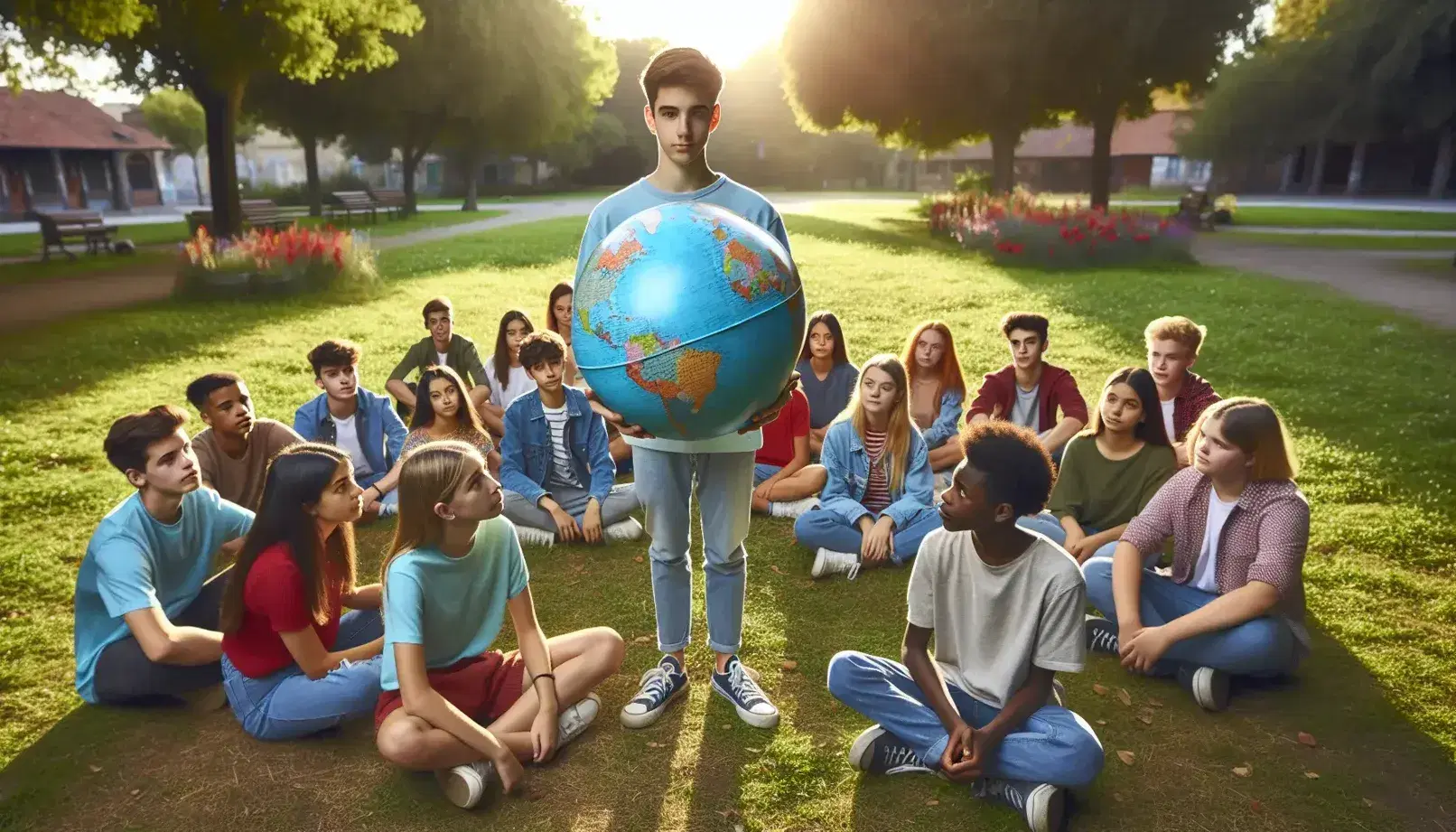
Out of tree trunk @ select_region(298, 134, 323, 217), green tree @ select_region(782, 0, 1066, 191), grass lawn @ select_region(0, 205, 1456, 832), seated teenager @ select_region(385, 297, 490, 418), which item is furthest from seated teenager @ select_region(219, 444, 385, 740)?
tree trunk @ select_region(298, 134, 323, 217)

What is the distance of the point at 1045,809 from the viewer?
3363 mm

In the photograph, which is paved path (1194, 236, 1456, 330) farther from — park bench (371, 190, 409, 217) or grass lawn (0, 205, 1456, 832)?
park bench (371, 190, 409, 217)

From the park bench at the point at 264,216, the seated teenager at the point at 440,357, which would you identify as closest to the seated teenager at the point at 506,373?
the seated teenager at the point at 440,357

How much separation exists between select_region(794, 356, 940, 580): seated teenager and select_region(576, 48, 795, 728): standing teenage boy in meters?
1.52

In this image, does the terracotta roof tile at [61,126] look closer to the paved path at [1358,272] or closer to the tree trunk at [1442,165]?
the paved path at [1358,272]

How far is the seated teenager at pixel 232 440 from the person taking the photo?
5.27 m

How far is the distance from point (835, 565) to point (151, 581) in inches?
146

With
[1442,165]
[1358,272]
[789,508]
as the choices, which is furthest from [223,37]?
[1442,165]

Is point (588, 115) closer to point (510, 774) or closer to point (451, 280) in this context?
point (451, 280)

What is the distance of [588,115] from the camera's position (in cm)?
4262

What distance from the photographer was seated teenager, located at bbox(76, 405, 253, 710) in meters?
3.98

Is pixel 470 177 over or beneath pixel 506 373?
over

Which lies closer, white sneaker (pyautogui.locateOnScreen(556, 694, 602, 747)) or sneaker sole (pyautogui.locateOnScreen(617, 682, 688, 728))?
white sneaker (pyautogui.locateOnScreen(556, 694, 602, 747))

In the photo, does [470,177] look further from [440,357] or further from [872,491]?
[872,491]
